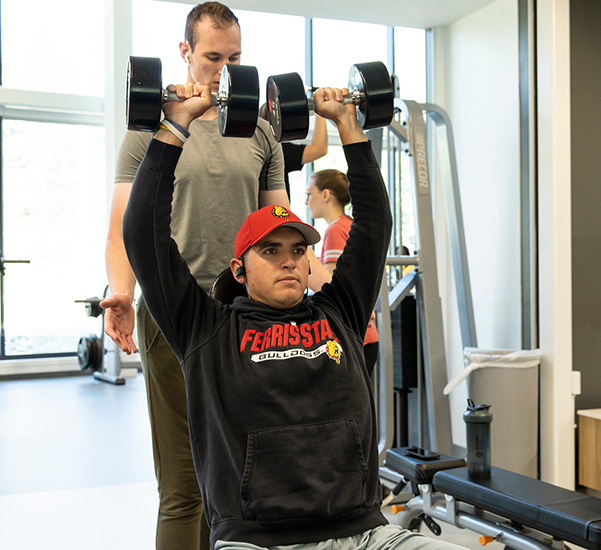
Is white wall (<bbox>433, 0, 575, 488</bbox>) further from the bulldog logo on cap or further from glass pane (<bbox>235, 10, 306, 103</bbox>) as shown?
glass pane (<bbox>235, 10, 306, 103</bbox>)

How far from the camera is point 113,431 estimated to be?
14.8 feet

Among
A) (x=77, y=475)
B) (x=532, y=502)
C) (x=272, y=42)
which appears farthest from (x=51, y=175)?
(x=532, y=502)

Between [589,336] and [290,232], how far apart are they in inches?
89.9

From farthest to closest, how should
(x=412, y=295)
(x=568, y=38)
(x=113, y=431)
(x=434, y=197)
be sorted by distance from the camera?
(x=113, y=431), (x=434, y=197), (x=412, y=295), (x=568, y=38)

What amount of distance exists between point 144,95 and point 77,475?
2732mm

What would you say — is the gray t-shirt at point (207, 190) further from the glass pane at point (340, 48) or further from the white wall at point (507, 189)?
the glass pane at point (340, 48)

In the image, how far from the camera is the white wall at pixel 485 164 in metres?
3.52

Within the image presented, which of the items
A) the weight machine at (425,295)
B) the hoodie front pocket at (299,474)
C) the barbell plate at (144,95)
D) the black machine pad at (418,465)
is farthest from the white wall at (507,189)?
the barbell plate at (144,95)

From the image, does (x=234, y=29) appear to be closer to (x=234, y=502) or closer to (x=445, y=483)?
(x=234, y=502)

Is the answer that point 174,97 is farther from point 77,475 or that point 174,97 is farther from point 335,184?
point 77,475

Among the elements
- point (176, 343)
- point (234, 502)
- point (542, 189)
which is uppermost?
point (542, 189)

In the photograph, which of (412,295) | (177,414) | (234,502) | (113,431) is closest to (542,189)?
(412,295)

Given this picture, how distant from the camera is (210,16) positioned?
62.7 inches

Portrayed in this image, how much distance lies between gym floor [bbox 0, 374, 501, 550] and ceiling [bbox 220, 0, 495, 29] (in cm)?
245
